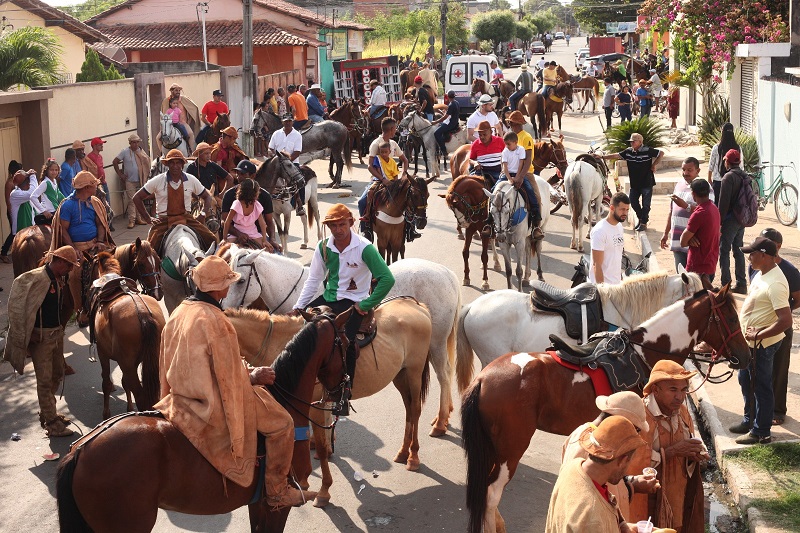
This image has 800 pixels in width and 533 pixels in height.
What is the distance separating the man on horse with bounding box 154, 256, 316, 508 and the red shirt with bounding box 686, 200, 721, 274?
6.48 metres

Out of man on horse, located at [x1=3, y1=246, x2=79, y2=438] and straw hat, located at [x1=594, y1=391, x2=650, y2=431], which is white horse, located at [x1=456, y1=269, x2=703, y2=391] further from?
man on horse, located at [x1=3, y1=246, x2=79, y2=438]

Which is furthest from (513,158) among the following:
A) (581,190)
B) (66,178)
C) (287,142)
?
(66,178)

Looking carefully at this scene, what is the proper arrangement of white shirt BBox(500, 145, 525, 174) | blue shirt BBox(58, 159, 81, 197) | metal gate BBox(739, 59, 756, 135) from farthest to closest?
metal gate BBox(739, 59, 756, 135), blue shirt BBox(58, 159, 81, 197), white shirt BBox(500, 145, 525, 174)

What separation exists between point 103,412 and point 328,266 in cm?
305

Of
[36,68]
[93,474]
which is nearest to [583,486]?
[93,474]

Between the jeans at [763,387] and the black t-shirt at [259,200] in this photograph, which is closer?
the jeans at [763,387]

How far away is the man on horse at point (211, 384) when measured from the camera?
5777 mm

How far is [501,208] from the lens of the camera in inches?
563

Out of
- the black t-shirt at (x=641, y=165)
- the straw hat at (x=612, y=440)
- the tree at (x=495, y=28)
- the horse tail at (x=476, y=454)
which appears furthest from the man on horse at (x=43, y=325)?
the tree at (x=495, y=28)

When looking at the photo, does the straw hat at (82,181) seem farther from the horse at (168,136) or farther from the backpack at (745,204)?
the horse at (168,136)

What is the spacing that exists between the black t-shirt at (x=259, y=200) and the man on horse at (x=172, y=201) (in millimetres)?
751

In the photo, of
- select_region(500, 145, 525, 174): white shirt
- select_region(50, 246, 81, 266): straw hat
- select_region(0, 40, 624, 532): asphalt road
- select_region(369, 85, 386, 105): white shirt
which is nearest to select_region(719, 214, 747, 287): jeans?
select_region(500, 145, 525, 174): white shirt

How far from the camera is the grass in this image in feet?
24.2

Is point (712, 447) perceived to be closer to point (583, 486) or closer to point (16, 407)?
point (583, 486)
